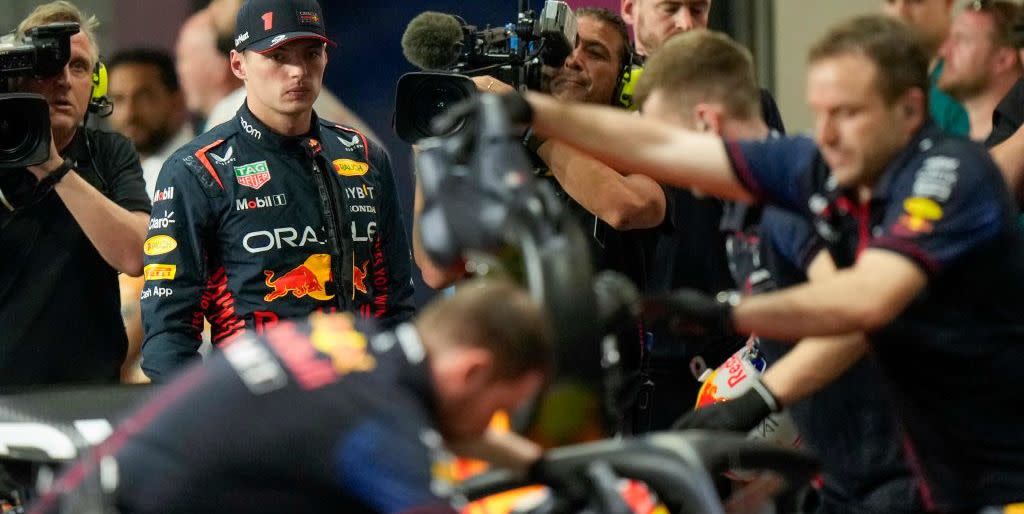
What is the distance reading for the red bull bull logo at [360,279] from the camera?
17.0 feet

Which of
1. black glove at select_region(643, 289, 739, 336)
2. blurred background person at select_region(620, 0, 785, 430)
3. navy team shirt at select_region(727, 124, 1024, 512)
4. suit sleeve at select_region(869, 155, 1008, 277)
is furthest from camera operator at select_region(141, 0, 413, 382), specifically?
suit sleeve at select_region(869, 155, 1008, 277)

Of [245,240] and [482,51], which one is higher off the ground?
[482,51]

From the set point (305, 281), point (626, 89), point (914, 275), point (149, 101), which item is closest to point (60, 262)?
point (305, 281)

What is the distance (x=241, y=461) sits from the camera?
3188 mm

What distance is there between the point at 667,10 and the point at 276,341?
10.2 ft

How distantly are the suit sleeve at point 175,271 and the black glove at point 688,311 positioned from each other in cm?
199

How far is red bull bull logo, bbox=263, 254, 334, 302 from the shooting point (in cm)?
505

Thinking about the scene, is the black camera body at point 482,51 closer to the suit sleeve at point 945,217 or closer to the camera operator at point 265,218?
the camera operator at point 265,218

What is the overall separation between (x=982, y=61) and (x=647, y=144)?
9.64 ft

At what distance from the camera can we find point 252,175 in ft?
16.8

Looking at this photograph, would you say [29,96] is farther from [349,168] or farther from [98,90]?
[349,168]

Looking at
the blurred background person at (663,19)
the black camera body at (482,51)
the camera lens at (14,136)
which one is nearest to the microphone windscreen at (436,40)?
the black camera body at (482,51)

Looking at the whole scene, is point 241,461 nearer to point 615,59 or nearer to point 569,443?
point 569,443

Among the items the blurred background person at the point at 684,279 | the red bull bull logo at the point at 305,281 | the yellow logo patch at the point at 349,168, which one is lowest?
the blurred background person at the point at 684,279
